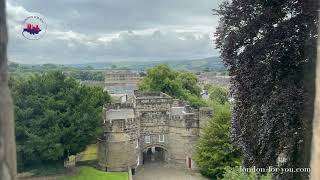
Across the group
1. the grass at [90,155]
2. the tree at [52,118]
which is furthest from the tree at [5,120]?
the grass at [90,155]

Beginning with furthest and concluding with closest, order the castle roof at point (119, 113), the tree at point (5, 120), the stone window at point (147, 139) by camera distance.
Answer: the stone window at point (147, 139)
the castle roof at point (119, 113)
the tree at point (5, 120)

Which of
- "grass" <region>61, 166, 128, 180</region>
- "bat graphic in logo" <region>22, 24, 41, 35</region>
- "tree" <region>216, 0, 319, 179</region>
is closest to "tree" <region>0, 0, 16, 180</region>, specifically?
"tree" <region>216, 0, 319, 179</region>

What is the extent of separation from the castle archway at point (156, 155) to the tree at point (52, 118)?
6.03 metres

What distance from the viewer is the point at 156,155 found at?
3391cm

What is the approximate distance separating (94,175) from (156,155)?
28.9 ft

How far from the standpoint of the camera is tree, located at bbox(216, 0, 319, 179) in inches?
408

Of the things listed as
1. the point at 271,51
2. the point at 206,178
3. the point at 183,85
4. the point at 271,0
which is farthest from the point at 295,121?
the point at 183,85

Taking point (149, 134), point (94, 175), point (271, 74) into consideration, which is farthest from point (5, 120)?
point (149, 134)

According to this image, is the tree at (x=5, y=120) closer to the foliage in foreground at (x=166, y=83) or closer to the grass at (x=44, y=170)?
the grass at (x=44, y=170)

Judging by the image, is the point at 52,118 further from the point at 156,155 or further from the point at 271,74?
the point at 271,74

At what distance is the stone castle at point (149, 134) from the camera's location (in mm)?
28656

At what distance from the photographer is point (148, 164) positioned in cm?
3170

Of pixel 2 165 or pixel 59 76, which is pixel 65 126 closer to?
pixel 59 76

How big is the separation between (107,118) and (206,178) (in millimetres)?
8711
